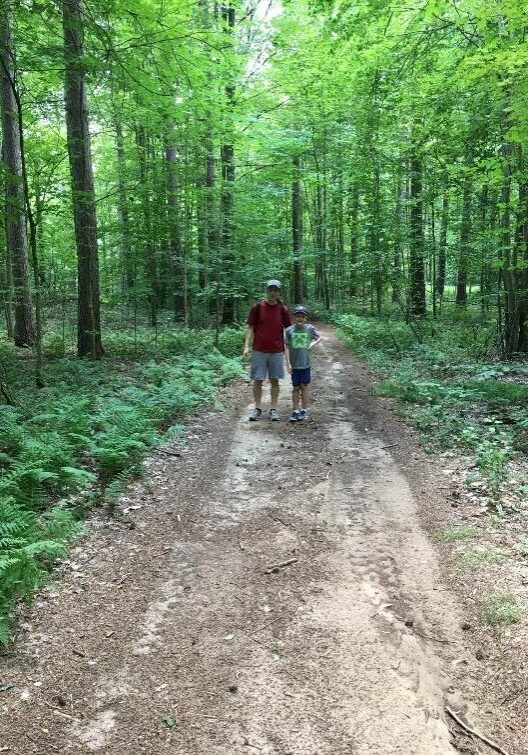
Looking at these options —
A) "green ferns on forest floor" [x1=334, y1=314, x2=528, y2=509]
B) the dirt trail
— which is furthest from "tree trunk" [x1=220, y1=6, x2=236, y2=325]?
the dirt trail

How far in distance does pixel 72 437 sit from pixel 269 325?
12.1ft

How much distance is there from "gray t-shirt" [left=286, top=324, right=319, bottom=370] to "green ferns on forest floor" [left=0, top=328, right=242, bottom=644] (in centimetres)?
223

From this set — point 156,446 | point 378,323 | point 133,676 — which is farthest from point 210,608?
point 378,323

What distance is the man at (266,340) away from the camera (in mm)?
9102

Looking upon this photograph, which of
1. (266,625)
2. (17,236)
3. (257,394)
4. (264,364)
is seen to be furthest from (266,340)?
(17,236)

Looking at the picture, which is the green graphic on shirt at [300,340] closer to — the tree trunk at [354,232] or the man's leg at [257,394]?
the man's leg at [257,394]

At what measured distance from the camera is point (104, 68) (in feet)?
24.8

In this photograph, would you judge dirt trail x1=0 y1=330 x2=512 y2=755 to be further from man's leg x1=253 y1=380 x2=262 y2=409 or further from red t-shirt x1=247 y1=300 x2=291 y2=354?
red t-shirt x1=247 y1=300 x2=291 y2=354

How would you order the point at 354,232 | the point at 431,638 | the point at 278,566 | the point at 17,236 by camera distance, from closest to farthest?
the point at 431,638 → the point at 278,566 → the point at 17,236 → the point at 354,232

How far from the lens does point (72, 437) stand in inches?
289

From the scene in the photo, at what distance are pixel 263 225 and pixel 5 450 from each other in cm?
1559

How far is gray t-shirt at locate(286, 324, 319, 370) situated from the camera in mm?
9016

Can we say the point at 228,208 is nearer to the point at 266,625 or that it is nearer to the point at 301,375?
Result: the point at 301,375

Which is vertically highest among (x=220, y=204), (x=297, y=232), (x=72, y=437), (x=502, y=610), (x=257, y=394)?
(x=297, y=232)
